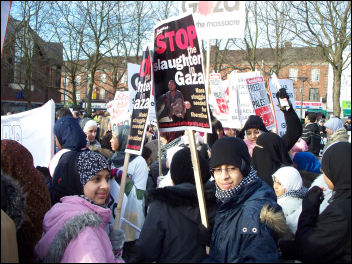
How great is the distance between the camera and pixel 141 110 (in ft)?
11.6

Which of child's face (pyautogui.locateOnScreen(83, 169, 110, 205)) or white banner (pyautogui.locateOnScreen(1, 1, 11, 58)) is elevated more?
white banner (pyautogui.locateOnScreen(1, 1, 11, 58))

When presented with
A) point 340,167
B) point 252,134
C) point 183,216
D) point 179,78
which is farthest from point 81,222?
point 252,134

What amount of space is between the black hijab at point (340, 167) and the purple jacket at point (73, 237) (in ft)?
4.82

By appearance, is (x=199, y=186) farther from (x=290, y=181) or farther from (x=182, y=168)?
(x=290, y=181)

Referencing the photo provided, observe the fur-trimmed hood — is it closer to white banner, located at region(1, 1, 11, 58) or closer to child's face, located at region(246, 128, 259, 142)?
white banner, located at region(1, 1, 11, 58)

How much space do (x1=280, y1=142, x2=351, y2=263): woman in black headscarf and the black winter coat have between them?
636mm

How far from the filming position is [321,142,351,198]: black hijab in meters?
2.37

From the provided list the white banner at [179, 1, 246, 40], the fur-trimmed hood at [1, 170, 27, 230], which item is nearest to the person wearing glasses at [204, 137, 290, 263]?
the fur-trimmed hood at [1, 170, 27, 230]

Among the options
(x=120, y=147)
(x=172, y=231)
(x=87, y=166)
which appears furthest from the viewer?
(x=120, y=147)

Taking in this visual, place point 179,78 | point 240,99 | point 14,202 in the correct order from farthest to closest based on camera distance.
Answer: point 240,99, point 179,78, point 14,202

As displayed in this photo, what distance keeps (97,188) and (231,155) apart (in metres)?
1.03

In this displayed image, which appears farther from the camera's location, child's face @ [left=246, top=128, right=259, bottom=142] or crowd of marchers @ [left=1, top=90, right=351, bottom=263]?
child's face @ [left=246, top=128, right=259, bottom=142]

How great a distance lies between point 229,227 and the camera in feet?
8.62

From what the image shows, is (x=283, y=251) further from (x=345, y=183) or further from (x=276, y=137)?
(x=276, y=137)
